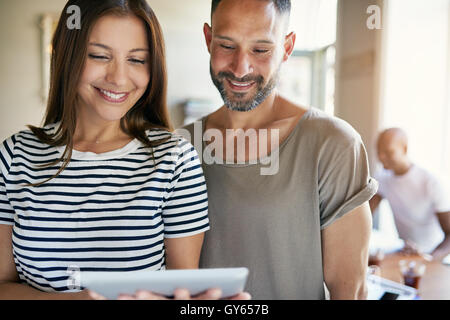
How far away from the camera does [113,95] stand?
27.1 inches

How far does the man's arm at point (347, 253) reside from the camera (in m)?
0.74

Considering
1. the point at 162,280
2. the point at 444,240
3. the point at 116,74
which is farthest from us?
the point at 444,240

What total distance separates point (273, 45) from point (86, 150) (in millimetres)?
392

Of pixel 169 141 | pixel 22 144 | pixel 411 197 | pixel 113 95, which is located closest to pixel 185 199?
pixel 169 141

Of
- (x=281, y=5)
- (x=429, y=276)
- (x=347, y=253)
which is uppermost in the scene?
(x=281, y=5)

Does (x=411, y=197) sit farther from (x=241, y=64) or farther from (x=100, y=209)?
(x=100, y=209)

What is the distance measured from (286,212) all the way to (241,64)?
0.28 m

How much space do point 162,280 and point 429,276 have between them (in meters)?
0.70

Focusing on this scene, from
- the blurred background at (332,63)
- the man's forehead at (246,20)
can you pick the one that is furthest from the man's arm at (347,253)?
the man's forehead at (246,20)

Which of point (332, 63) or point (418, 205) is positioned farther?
point (418, 205)

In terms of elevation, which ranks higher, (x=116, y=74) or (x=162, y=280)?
(x=116, y=74)

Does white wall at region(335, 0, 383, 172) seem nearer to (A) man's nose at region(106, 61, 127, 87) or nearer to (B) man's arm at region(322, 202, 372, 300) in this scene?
(B) man's arm at region(322, 202, 372, 300)

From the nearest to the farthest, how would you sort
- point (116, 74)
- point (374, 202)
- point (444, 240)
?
point (116, 74), point (374, 202), point (444, 240)

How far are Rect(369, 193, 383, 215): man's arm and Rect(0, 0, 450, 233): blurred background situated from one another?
0.20ft
